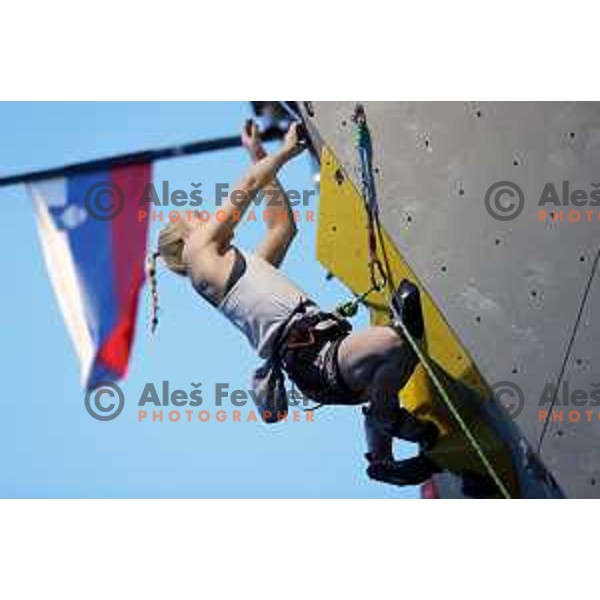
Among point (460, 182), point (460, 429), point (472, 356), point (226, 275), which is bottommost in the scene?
point (460, 429)

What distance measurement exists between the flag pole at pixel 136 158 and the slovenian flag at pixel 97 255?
2 centimetres

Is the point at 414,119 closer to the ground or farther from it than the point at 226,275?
farther from it

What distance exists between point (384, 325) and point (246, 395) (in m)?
0.38

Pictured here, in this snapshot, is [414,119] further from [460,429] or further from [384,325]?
[460,429]

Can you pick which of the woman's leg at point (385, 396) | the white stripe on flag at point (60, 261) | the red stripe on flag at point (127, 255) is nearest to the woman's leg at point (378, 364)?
the woman's leg at point (385, 396)

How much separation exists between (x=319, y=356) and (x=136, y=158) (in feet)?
2.20

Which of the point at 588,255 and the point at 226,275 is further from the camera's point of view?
the point at 226,275

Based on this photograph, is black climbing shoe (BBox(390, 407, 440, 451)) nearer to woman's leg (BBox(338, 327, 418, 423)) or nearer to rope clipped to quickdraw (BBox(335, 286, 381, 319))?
woman's leg (BBox(338, 327, 418, 423))

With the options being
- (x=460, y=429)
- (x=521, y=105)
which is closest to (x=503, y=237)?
(x=521, y=105)

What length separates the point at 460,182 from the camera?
2174 millimetres

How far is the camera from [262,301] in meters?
2.21

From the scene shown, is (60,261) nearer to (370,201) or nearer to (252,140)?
(252,140)

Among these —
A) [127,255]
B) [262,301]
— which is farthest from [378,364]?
[127,255]

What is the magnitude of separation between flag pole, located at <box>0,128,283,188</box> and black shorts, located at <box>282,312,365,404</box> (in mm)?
464
